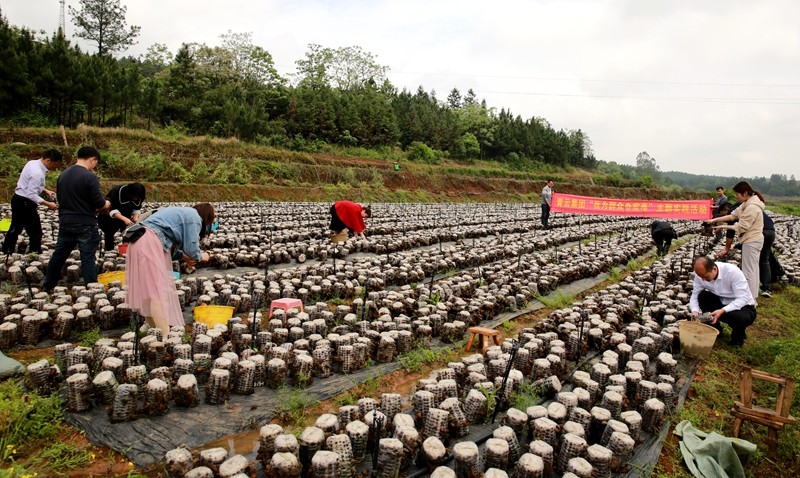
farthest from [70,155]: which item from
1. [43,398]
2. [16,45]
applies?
[43,398]

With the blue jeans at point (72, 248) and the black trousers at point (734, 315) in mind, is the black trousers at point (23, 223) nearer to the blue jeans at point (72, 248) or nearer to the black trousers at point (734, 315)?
the blue jeans at point (72, 248)

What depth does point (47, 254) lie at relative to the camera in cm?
607

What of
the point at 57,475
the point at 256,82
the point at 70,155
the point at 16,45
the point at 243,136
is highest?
the point at 256,82

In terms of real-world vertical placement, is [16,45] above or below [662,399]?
above

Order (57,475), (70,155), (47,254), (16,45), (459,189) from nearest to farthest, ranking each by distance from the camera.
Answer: (57,475), (47,254), (70,155), (16,45), (459,189)

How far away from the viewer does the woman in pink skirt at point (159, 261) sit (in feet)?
12.7

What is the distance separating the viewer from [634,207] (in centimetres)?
1838

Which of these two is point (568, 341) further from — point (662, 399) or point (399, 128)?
point (399, 128)

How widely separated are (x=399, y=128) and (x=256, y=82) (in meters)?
12.2

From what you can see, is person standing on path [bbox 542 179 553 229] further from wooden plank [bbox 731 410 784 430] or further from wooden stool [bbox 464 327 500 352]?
wooden plank [bbox 731 410 784 430]

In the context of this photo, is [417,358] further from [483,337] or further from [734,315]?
[734,315]

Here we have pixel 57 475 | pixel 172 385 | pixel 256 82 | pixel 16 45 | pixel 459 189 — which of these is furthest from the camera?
pixel 256 82

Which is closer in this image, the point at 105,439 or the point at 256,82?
the point at 105,439

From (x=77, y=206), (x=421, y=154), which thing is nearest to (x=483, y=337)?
(x=77, y=206)
